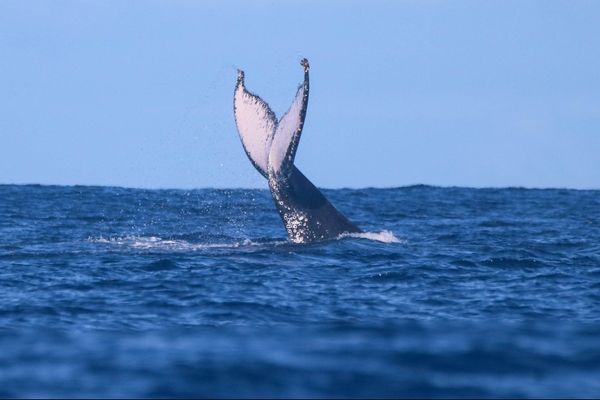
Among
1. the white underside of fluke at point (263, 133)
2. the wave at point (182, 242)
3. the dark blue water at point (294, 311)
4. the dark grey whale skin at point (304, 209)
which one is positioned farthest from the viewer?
the wave at point (182, 242)

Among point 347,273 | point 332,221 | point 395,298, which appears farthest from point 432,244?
point 395,298

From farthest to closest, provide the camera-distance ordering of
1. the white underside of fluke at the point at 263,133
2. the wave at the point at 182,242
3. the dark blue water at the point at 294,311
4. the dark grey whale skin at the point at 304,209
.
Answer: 1. the wave at the point at 182,242
2. the dark grey whale skin at the point at 304,209
3. the white underside of fluke at the point at 263,133
4. the dark blue water at the point at 294,311

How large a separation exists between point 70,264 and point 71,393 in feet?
27.1

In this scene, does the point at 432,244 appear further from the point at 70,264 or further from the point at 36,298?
the point at 36,298

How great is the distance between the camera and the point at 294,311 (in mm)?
10828

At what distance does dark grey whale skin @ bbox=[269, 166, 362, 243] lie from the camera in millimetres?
15109

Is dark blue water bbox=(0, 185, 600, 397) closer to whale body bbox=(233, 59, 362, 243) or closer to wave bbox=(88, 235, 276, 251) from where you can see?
wave bbox=(88, 235, 276, 251)

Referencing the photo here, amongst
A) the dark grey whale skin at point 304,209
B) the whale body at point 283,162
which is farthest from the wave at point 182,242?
the whale body at point 283,162

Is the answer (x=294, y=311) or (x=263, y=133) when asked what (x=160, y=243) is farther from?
(x=294, y=311)

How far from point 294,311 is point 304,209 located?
4613 millimetres

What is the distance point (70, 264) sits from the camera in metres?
14.4

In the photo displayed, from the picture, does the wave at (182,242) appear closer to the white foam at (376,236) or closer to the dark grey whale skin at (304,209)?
the white foam at (376,236)

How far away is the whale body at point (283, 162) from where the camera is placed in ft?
48.0

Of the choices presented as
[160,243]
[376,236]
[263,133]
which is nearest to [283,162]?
[263,133]
